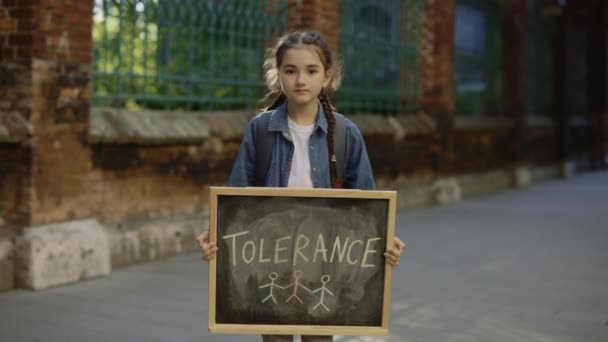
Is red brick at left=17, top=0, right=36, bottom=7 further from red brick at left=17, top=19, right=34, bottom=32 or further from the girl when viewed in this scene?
the girl

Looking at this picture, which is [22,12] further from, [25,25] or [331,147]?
[331,147]

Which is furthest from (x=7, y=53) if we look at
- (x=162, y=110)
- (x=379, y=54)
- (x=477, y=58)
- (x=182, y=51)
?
(x=477, y=58)

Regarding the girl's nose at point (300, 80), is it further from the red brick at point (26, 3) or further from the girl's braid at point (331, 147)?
the red brick at point (26, 3)

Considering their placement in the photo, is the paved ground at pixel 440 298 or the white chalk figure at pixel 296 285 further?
the paved ground at pixel 440 298

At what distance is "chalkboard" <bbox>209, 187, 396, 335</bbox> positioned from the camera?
11.5 ft

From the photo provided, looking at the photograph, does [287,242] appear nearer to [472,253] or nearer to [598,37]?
[472,253]

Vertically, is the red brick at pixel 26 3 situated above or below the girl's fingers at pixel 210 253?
above

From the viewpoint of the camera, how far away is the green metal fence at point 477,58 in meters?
15.4

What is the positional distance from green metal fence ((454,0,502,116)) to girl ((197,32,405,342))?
11.8 m

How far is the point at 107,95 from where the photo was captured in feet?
24.8

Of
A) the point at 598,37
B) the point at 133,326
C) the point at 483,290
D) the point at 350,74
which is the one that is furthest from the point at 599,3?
the point at 133,326

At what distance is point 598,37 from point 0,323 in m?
21.4

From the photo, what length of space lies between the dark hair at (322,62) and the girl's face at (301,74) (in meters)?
0.03

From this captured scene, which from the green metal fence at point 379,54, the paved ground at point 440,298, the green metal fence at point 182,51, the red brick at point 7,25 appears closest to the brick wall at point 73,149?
the red brick at point 7,25
